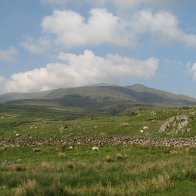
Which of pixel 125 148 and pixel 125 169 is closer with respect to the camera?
pixel 125 169

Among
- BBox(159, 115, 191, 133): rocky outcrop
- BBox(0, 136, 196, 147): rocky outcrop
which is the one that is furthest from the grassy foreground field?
BBox(0, 136, 196, 147): rocky outcrop

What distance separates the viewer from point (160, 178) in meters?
20.6

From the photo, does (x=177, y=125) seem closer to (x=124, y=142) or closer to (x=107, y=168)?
(x=124, y=142)

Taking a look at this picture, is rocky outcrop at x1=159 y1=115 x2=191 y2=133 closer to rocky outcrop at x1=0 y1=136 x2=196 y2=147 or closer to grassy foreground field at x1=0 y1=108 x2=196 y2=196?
grassy foreground field at x1=0 y1=108 x2=196 y2=196

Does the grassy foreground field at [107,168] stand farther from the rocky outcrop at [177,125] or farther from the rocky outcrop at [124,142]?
the rocky outcrop at [124,142]

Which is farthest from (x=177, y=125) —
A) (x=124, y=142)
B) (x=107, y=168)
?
(x=107, y=168)

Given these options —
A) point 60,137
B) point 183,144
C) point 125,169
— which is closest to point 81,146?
point 183,144

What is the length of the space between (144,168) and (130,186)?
583 cm

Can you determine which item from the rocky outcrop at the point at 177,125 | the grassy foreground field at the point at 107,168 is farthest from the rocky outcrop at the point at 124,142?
the rocky outcrop at the point at 177,125

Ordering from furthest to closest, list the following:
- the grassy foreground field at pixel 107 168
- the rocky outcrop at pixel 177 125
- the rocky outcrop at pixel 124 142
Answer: the rocky outcrop at pixel 177 125, the rocky outcrop at pixel 124 142, the grassy foreground field at pixel 107 168

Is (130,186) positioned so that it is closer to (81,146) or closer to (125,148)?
(125,148)

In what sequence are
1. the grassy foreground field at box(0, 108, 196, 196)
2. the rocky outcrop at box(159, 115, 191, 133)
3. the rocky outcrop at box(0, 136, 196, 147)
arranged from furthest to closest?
the rocky outcrop at box(159, 115, 191, 133) < the rocky outcrop at box(0, 136, 196, 147) < the grassy foreground field at box(0, 108, 196, 196)

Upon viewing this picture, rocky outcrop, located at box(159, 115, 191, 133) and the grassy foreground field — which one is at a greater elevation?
rocky outcrop, located at box(159, 115, 191, 133)

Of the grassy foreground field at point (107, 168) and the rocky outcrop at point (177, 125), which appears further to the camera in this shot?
the rocky outcrop at point (177, 125)
